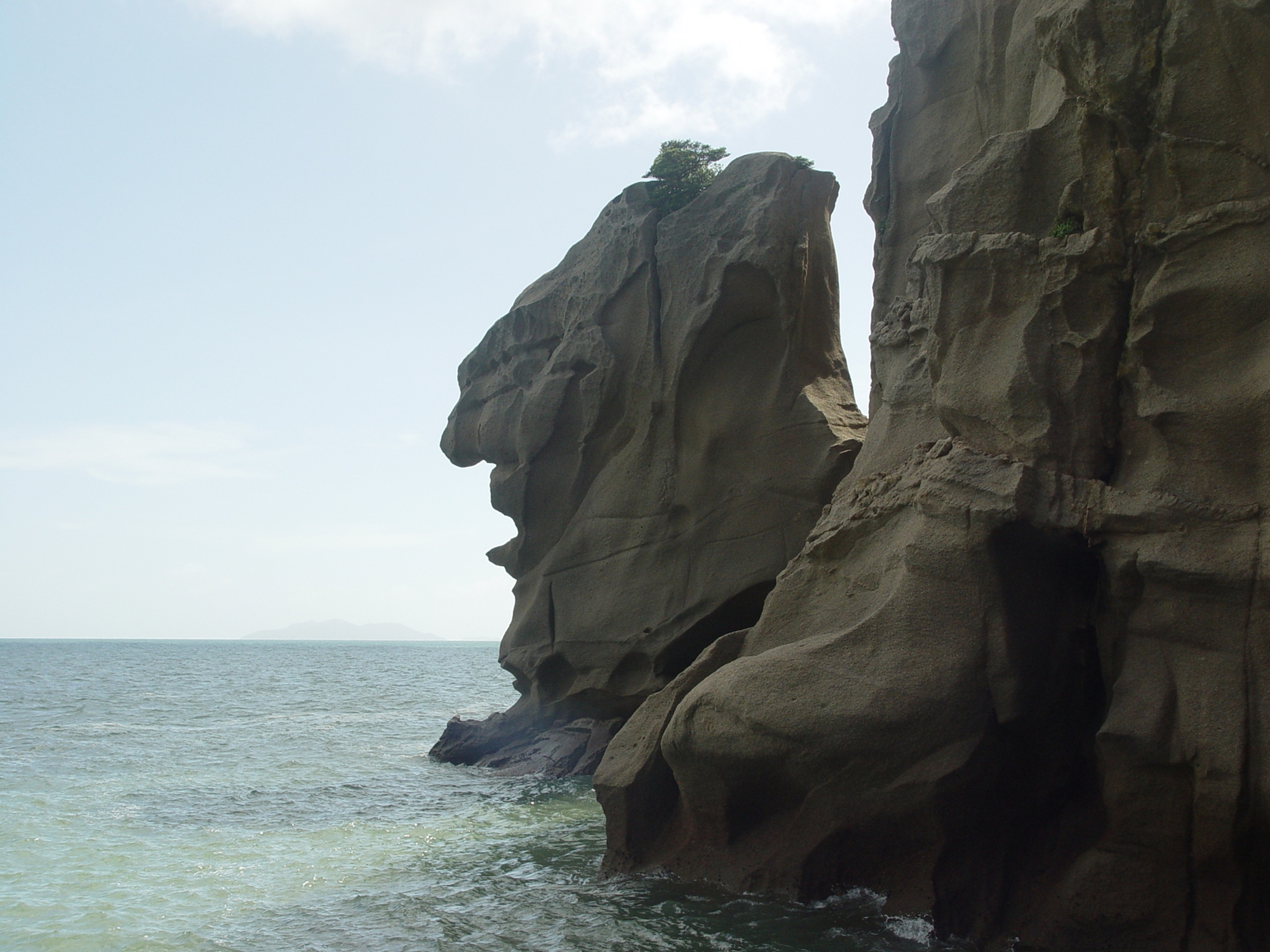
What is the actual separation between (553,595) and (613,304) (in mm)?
5307

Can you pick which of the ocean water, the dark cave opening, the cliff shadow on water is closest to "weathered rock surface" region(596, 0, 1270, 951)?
the cliff shadow on water

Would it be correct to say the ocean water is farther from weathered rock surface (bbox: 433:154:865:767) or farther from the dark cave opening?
weathered rock surface (bbox: 433:154:865:767)

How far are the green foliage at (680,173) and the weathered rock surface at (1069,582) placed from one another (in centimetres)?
950

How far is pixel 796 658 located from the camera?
947 cm

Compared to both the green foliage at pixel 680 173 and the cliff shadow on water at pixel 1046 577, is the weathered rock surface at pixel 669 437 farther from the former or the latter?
A: the cliff shadow on water at pixel 1046 577

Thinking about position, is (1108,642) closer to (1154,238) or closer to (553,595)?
(1154,238)

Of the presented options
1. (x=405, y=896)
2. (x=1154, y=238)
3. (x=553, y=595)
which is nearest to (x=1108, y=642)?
(x=1154, y=238)

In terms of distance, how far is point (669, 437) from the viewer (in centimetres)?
1839

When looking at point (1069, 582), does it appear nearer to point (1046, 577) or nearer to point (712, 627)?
point (1046, 577)

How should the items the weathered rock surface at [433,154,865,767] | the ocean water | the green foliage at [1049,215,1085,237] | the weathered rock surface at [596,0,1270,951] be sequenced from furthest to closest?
the weathered rock surface at [433,154,865,767] → the ocean water → the green foliage at [1049,215,1085,237] → the weathered rock surface at [596,0,1270,951]

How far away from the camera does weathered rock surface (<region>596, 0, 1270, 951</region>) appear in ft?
26.2

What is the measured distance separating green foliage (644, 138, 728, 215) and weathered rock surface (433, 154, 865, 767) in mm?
373

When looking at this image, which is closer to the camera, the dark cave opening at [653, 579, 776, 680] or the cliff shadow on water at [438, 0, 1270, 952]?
the cliff shadow on water at [438, 0, 1270, 952]

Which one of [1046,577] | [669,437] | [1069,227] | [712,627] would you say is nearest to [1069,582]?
[1046,577]
